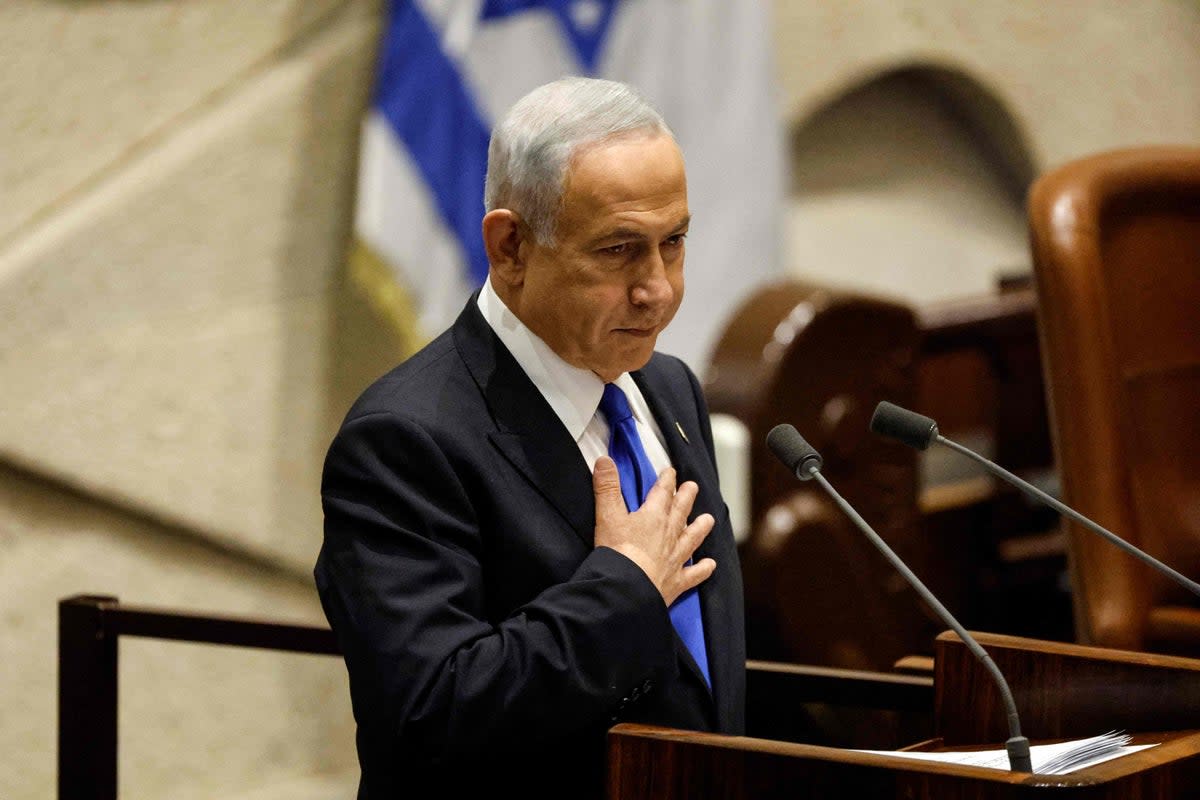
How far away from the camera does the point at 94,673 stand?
2316 millimetres

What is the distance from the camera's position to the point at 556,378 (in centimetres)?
172

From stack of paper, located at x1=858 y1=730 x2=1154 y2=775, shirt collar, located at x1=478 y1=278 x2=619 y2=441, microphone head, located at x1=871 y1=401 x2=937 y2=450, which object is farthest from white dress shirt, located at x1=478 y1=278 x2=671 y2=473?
stack of paper, located at x1=858 y1=730 x2=1154 y2=775

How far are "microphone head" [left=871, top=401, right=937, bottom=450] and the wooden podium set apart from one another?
0.21 meters

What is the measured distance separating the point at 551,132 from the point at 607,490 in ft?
1.24

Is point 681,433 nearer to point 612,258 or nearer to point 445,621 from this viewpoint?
point 612,258

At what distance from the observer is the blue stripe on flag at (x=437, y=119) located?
3809 mm

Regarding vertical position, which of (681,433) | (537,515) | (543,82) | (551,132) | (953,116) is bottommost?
(537,515)

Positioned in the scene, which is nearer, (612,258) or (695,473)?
(612,258)

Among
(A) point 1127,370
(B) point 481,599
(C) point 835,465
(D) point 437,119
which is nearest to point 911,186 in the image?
(D) point 437,119

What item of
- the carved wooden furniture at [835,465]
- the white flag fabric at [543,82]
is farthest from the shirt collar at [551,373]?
the white flag fabric at [543,82]

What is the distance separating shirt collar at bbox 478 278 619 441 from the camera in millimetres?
1710

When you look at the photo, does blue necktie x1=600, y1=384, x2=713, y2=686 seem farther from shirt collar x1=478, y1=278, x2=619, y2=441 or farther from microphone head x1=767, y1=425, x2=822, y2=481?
microphone head x1=767, y1=425, x2=822, y2=481

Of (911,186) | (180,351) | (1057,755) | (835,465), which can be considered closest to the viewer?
(1057,755)

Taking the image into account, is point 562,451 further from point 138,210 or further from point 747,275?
point 747,275
